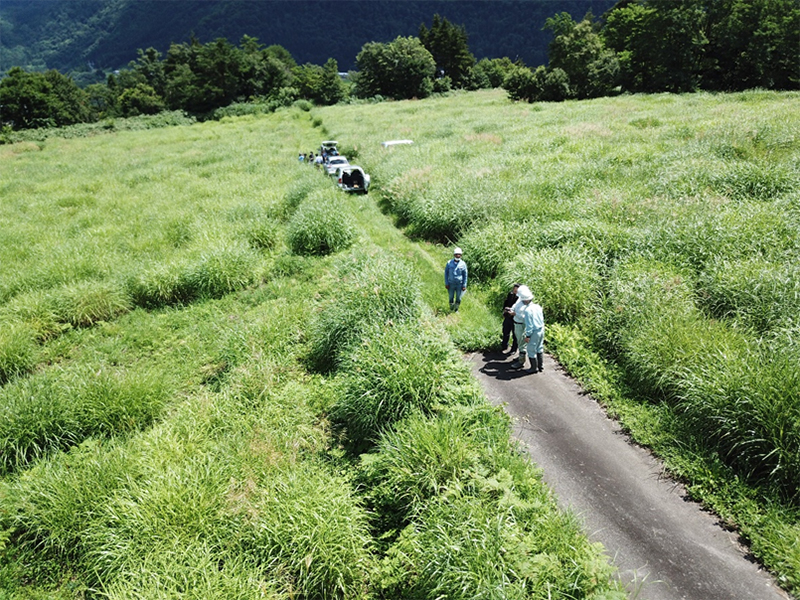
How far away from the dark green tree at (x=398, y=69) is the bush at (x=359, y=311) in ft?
201

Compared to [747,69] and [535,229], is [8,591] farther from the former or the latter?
[747,69]

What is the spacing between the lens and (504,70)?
7100cm

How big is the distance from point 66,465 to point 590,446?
7988mm

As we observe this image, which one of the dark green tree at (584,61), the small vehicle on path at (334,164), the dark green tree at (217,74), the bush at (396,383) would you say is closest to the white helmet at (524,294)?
the bush at (396,383)

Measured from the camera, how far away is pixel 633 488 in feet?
19.5

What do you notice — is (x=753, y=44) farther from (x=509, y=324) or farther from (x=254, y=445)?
(x=254, y=445)

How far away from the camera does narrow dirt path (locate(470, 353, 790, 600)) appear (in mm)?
4742

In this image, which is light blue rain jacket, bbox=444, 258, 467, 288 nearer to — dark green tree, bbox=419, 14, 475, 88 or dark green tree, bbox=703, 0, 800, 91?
dark green tree, bbox=703, 0, 800, 91

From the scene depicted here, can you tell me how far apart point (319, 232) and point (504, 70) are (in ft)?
230

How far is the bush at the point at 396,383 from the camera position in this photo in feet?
22.1

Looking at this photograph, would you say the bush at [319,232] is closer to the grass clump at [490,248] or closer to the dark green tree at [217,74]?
the grass clump at [490,248]

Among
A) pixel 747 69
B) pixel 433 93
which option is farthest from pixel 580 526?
pixel 433 93

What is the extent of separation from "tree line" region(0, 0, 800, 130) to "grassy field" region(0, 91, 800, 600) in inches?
1107

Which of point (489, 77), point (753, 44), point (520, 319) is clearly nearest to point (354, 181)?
point (520, 319)
